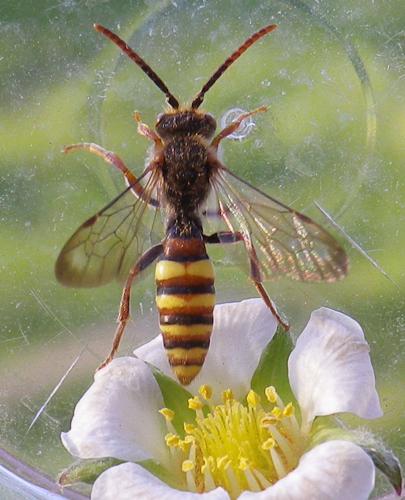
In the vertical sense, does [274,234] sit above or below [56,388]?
above

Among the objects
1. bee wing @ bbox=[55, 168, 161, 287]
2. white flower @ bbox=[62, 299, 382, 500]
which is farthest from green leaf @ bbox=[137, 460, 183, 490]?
bee wing @ bbox=[55, 168, 161, 287]

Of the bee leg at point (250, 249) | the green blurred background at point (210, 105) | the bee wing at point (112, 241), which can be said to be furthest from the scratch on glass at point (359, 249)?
the bee wing at point (112, 241)

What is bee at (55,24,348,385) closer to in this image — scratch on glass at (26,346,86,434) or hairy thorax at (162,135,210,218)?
hairy thorax at (162,135,210,218)

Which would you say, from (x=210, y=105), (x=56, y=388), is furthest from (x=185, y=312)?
(x=210, y=105)

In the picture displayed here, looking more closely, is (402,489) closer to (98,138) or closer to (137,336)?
(137,336)

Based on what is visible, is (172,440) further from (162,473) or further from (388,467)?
(388,467)

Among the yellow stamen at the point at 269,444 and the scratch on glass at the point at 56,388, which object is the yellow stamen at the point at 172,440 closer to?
the yellow stamen at the point at 269,444
